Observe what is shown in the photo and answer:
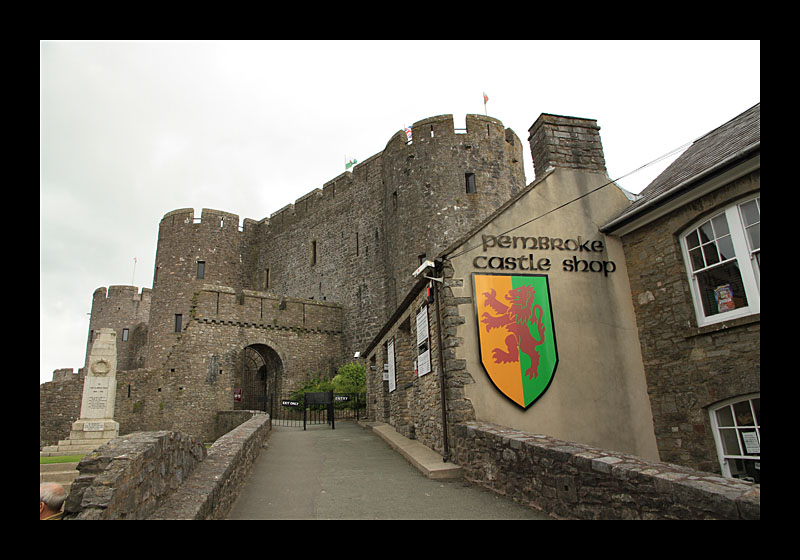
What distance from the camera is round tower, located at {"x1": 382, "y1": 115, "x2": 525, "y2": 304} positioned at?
75.1ft

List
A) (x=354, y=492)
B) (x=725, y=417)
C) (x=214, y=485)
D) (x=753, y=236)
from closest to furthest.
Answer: (x=214, y=485) < (x=354, y=492) < (x=753, y=236) < (x=725, y=417)

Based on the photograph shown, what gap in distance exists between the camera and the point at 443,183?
76.4ft

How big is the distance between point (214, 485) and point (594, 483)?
11.5ft

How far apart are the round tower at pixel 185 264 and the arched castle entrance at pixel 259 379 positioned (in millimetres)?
5741

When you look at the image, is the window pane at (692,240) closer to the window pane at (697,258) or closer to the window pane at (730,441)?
the window pane at (697,258)

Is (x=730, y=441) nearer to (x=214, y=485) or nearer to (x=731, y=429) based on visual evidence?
(x=731, y=429)

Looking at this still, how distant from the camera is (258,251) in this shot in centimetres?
3481

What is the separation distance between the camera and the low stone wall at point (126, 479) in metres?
3.12

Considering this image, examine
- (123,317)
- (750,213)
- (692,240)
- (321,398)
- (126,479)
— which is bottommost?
(321,398)

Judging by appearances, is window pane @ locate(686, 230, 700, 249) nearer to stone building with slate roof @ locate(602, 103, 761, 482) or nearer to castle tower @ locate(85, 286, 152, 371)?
stone building with slate roof @ locate(602, 103, 761, 482)

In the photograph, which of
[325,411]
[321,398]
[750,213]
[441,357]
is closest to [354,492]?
[441,357]

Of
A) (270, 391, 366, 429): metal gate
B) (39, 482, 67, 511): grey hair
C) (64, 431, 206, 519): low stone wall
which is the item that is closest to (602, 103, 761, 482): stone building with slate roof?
(64, 431, 206, 519): low stone wall

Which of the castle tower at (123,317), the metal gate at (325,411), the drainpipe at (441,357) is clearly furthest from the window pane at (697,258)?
the castle tower at (123,317)
